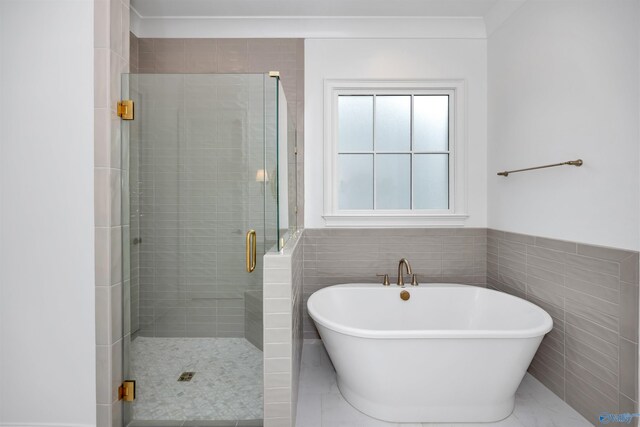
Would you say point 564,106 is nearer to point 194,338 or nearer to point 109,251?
point 194,338

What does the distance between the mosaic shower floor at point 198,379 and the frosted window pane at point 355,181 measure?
146 cm

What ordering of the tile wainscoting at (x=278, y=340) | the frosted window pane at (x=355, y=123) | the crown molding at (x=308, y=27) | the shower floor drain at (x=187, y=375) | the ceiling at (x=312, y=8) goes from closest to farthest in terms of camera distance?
the tile wainscoting at (x=278, y=340) < the shower floor drain at (x=187, y=375) < the ceiling at (x=312, y=8) < the crown molding at (x=308, y=27) < the frosted window pane at (x=355, y=123)

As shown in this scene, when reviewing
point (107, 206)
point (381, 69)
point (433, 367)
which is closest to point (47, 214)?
point (107, 206)

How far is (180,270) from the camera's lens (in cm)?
160

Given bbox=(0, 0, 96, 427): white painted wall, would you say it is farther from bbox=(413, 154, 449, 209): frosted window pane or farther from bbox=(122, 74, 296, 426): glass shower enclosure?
bbox=(413, 154, 449, 209): frosted window pane

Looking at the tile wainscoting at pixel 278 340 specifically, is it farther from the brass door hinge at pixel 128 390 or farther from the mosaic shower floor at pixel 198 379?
the brass door hinge at pixel 128 390

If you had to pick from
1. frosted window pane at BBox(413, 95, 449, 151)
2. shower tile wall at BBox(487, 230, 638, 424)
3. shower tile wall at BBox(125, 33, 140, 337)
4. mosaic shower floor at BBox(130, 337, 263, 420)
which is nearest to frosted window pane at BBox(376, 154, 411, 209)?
frosted window pane at BBox(413, 95, 449, 151)

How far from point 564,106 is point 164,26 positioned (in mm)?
2826

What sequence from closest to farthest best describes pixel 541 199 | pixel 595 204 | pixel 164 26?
1. pixel 595 204
2. pixel 541 199
3. pixel 164 26

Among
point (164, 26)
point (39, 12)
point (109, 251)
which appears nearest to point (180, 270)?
point (109, 251)

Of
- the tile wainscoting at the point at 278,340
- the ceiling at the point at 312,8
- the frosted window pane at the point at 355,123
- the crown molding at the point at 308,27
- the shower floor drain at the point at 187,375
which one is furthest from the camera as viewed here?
the frosted window pane at the point at 355,123

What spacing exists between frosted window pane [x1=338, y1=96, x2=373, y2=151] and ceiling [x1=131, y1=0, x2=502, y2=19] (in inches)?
24.7

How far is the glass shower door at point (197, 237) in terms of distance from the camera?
1.53 metres

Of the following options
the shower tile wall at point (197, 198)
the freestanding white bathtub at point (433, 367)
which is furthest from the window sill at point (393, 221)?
the shower tile wall at point (197, 198)
